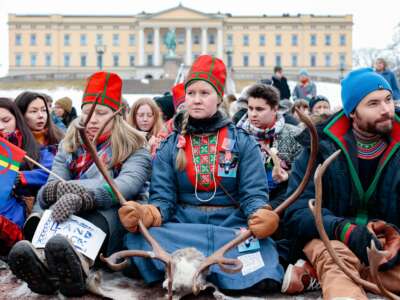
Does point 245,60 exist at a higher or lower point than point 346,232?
higher

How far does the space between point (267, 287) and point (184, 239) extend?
0.57 metres

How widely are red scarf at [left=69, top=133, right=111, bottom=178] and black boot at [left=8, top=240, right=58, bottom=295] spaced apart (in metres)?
0.94

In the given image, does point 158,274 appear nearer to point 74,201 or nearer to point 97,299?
point 97,299

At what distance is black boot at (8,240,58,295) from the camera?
3227mm

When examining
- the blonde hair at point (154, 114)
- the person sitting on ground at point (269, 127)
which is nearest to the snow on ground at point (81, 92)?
the blonde hair at point (154, 114)

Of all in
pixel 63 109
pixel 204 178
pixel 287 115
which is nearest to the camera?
pixel 204 178


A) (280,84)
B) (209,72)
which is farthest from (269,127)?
(280,84)

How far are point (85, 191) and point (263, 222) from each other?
111 centimetres

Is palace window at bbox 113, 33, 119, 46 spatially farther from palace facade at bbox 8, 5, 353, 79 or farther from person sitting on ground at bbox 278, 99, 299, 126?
person sitting on ground at bbox 278, 99, 299, 126

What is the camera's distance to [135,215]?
3.45m

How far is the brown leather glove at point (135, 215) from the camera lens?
11.3 ft

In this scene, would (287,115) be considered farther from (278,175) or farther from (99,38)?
(99,38)

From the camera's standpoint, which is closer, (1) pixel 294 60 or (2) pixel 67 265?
(2) pixel 67 265

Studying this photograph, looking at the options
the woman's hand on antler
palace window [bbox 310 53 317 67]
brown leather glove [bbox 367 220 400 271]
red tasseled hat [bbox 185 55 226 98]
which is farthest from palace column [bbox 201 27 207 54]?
brown leather glove [bbox 367 220 400 271]
